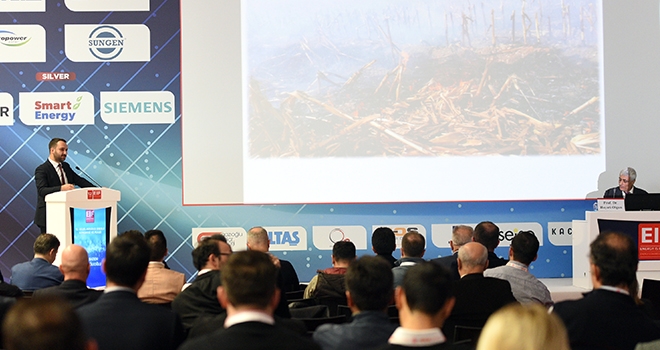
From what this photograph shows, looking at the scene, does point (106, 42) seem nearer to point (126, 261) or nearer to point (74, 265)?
point (74, 265)

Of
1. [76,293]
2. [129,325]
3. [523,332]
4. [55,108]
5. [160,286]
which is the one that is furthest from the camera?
[55,108]

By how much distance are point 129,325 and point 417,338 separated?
42.4 inches

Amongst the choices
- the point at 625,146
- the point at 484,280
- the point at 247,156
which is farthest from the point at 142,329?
the point at 625,146

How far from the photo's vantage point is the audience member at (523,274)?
4.52 metres

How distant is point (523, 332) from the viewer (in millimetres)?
1463

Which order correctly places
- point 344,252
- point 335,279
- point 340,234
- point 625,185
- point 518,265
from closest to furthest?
point 518,265
point 335,279
point 344,252
point 625,185
point 340,234

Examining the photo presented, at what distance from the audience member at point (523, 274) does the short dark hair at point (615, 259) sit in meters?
1.56

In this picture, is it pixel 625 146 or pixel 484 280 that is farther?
pixel 625 146

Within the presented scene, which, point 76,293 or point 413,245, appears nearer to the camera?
point 76,293

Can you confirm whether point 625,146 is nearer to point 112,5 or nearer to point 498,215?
point 498,215

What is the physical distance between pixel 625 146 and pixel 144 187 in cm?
568

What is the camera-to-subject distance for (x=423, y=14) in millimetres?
8438

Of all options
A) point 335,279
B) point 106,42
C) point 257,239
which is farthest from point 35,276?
point 106,42

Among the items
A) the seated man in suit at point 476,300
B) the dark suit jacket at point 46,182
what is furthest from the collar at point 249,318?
the dark suit jacket at point 46,182
